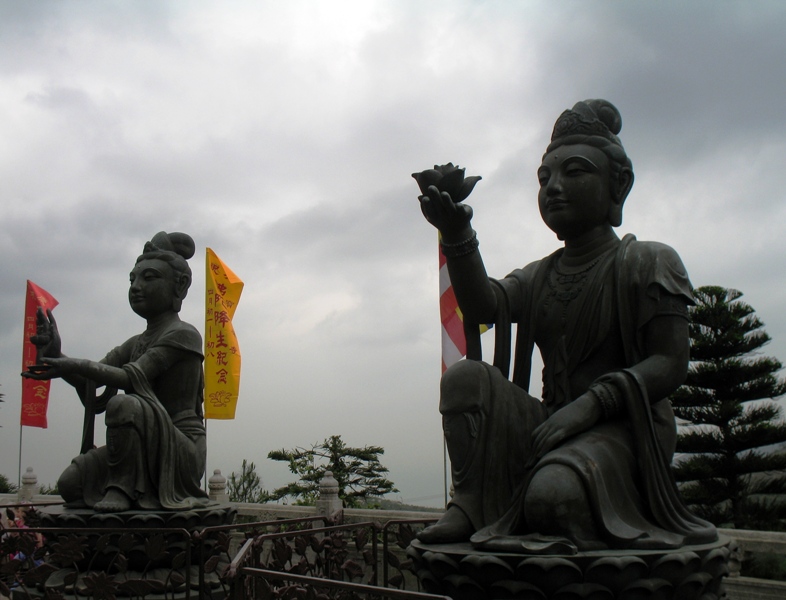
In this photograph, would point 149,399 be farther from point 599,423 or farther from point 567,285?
point 599,423

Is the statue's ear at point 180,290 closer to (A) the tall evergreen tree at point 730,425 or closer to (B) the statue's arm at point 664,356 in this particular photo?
(B) the statue's arm at point 664,356

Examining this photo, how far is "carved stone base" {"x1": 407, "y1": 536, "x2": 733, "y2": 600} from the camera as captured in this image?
266cm

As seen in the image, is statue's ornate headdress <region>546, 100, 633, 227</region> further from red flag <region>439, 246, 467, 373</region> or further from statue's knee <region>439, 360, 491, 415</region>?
red flag <region>439, 246, 467, 373</region>

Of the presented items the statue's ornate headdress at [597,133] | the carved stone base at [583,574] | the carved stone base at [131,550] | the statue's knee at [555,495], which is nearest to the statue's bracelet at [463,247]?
the statue's ornate headdress at [597,133]

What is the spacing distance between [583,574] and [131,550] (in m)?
4.08

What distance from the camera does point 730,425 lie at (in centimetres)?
1121

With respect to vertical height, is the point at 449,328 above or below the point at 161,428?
above

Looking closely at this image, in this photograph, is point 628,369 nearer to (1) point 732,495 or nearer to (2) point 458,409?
(2) point 458,409

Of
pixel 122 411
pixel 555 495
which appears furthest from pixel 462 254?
pixel 122 411

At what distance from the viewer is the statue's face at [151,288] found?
6.79 meters

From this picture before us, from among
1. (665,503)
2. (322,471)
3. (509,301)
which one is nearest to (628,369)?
(665,503)

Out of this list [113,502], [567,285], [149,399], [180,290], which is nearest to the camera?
[567,285]

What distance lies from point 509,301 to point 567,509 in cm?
130

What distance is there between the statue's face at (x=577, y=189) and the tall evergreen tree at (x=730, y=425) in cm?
833
